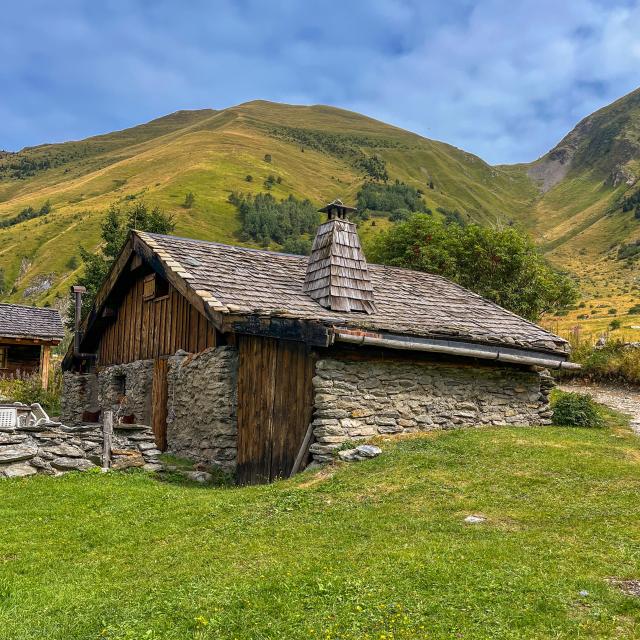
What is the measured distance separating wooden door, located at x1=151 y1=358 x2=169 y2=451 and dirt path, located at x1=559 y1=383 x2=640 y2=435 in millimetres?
10579

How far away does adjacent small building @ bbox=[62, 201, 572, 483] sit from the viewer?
10.7 meters

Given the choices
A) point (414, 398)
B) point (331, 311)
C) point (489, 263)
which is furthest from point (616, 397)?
point (331, 311)

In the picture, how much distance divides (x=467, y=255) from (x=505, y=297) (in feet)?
8.30

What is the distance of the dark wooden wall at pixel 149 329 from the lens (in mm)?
13406

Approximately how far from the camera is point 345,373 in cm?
1074

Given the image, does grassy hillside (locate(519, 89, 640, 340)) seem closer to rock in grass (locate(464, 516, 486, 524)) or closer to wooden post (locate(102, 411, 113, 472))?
wooden post (locate(102, 411, 113, 472))

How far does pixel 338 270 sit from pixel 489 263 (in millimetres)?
16491

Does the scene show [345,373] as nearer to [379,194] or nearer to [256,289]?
[256,289]

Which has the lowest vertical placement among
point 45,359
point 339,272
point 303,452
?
point 303,452

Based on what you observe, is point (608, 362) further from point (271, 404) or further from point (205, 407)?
point (205, 407)

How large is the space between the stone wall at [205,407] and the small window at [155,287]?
2169 mm

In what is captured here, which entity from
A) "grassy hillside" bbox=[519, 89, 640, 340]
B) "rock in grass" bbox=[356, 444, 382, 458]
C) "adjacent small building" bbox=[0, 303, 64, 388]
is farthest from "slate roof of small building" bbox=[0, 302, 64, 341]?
"grassy hillside" bbox=[519, 89, 640, 340]

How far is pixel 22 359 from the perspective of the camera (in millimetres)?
27703

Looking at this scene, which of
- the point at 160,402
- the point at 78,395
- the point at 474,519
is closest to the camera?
the point at 474,519
